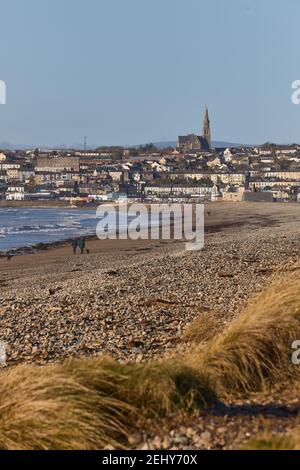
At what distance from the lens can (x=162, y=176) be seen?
121 m

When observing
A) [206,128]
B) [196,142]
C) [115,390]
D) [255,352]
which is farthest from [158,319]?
[206,128]

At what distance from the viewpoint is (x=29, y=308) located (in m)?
10.5

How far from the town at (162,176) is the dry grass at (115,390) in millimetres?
70776

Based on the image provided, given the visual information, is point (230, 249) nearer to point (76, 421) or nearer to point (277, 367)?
point (277, 367)

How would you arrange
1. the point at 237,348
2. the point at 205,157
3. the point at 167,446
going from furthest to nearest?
the point at 205,157 < the point at 237,348 < the point at 167,446

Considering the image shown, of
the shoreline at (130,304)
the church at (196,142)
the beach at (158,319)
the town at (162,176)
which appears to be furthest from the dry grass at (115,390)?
the church at (196,142)

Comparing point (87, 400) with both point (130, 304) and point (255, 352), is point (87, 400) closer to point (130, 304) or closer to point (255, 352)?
point (255, 352)

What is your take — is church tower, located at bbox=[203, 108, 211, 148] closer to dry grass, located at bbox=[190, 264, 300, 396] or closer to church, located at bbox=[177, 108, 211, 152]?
church, located at bbox=[177, 108, 211, 152]

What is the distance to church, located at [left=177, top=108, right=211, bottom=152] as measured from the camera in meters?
178

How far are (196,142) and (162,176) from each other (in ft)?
198

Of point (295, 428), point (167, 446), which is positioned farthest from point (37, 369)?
point (295, 428)

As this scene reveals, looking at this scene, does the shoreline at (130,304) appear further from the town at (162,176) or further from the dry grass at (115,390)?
the town at (162,176)

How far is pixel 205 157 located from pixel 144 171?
27256mm

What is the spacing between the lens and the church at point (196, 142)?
178m
